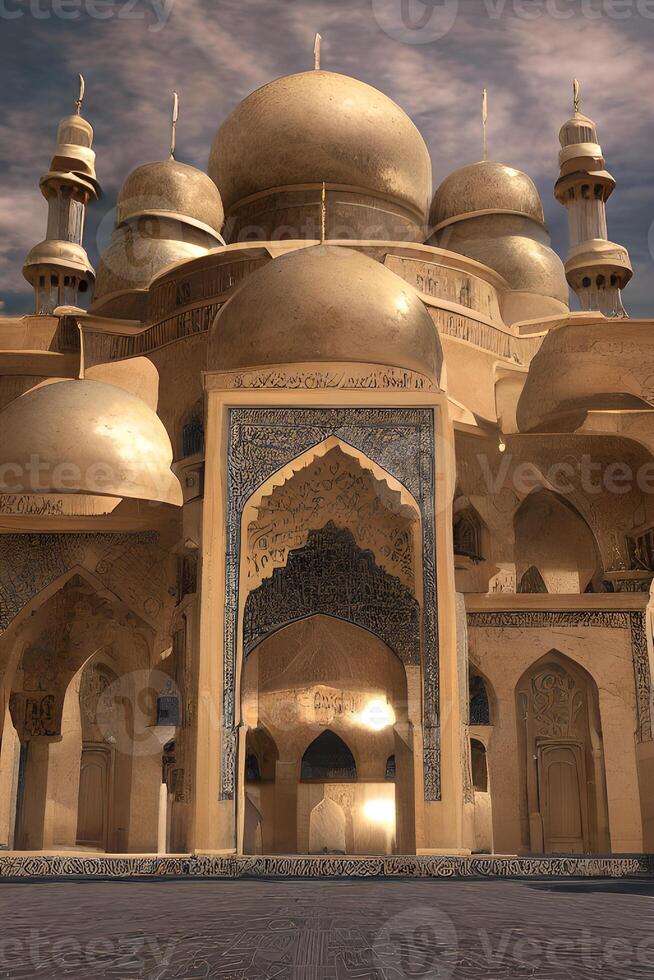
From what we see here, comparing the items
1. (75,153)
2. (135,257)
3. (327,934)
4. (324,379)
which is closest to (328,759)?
(324,379)

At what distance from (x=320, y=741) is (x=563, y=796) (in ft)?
9.85

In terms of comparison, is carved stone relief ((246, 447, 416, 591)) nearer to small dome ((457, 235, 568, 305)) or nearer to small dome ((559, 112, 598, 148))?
small dome ((457, 235, 568, 305))

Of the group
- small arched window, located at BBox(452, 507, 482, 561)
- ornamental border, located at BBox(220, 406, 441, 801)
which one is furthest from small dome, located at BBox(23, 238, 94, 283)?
ornamental border, located at BBox(220, 406, 441, 801)

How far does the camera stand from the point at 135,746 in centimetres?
1319

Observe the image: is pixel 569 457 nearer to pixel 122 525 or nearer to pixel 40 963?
pixel 122 525

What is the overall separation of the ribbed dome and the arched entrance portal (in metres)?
7.42

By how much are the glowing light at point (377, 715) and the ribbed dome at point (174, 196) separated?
7.91 metres

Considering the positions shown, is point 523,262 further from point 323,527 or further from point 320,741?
point 323,527

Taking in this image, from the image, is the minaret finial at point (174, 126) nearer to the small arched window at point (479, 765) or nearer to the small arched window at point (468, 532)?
the small arched window at point (468, 532)

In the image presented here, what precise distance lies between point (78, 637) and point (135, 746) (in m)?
1.38

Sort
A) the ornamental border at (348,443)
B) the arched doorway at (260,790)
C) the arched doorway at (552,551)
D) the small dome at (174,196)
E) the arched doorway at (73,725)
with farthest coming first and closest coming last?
the small dome at (174,196)
the arched doorway at (552,551)
the arched doorway at (260,790)
the arched doorway at (73,725)
the ornamental border at (348,443)

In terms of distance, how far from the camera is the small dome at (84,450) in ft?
37.0

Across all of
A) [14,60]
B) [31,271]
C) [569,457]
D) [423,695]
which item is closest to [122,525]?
[423,695]

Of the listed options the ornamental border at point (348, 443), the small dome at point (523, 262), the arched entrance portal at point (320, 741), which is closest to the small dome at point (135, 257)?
the small dome at point (523, 262)
